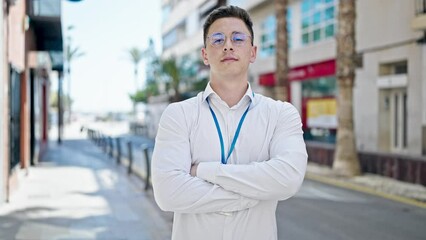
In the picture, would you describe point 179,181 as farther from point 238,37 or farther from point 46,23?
point 46,23

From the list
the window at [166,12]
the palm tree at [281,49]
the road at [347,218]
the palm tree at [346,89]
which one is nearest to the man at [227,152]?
the road at [347,218]

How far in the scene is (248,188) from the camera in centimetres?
217

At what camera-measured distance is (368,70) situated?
2009 centimetres

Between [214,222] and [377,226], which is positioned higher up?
[214,222]

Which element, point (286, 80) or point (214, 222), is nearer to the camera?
point (214, 222)

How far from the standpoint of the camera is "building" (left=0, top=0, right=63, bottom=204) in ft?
30.3

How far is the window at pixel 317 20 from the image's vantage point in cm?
2280

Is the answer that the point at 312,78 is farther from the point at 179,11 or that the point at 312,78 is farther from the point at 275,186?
the point at 179,11

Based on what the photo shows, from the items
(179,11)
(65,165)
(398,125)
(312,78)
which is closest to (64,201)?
(65,165)

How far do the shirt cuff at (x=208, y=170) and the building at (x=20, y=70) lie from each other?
24.5 feet

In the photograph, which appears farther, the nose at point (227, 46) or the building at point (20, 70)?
the building at point (20, 70)

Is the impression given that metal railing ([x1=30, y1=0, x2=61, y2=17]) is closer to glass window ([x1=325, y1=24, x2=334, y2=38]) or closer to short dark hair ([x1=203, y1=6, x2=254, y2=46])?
short dark hair ([x1=203, y1=6, x2=254, y2=46])

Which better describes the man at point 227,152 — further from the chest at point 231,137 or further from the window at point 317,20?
the window at point 317,20

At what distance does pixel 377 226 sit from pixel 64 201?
17.9 ft
